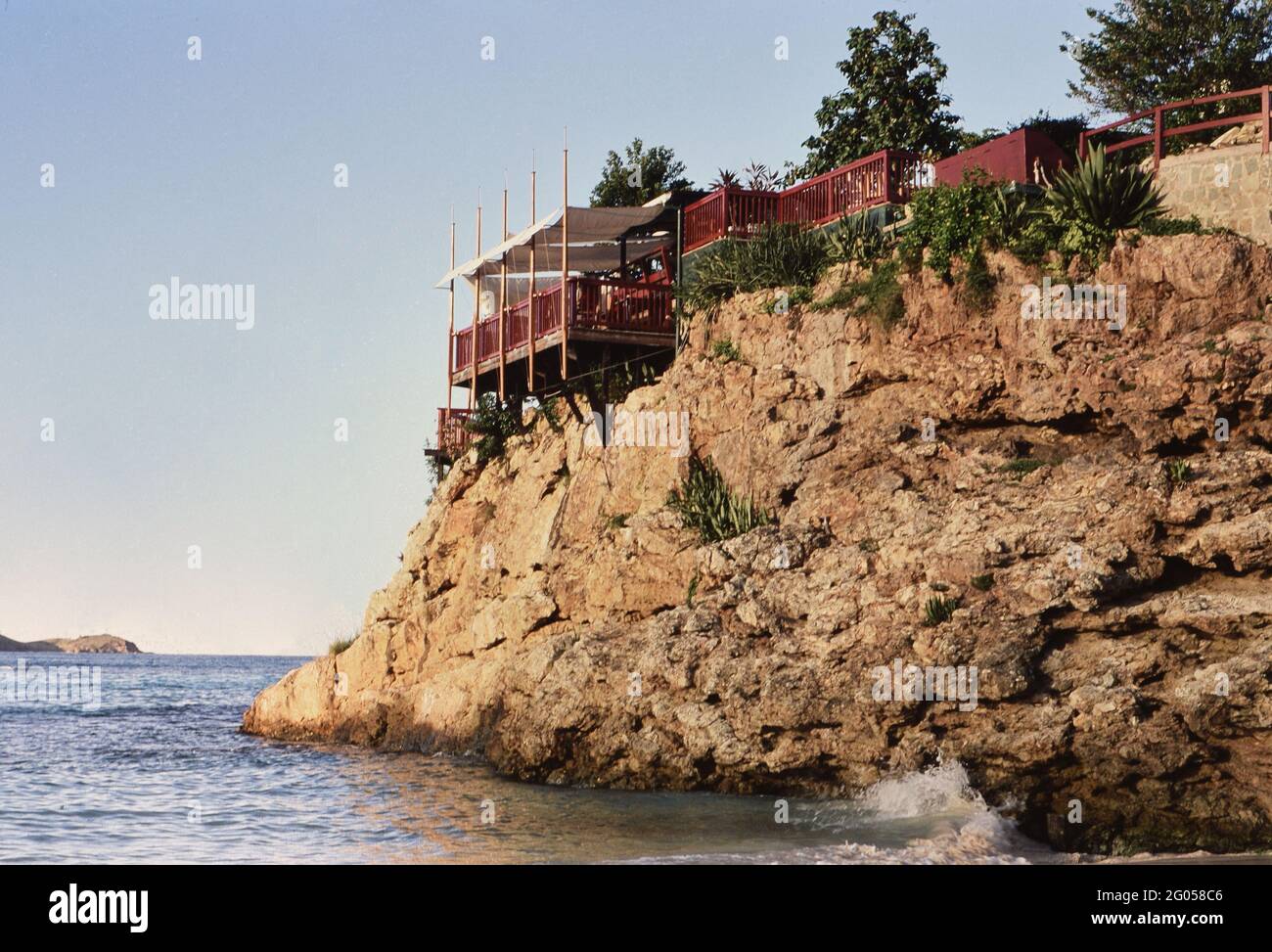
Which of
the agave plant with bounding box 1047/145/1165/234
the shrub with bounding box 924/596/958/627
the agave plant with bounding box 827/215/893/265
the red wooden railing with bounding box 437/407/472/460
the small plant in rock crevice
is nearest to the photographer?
the small plant in rock crevice

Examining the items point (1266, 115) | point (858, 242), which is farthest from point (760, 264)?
point (1266, 115)

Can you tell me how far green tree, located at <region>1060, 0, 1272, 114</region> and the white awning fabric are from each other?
49.0ft

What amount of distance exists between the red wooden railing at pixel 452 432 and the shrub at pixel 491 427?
1.11m

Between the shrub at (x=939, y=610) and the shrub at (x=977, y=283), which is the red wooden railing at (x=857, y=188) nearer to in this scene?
the shrub at (x=977, y=283)

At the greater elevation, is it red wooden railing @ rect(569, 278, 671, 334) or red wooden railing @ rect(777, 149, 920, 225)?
red wooden railing @ rect(777, 149, 920, 225)

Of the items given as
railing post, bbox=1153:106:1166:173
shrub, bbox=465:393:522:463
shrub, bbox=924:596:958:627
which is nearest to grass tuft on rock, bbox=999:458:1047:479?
shrub, bbox=924:596:958:627

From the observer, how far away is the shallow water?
52.5ft

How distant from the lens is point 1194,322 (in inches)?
786

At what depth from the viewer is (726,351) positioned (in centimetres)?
2550
